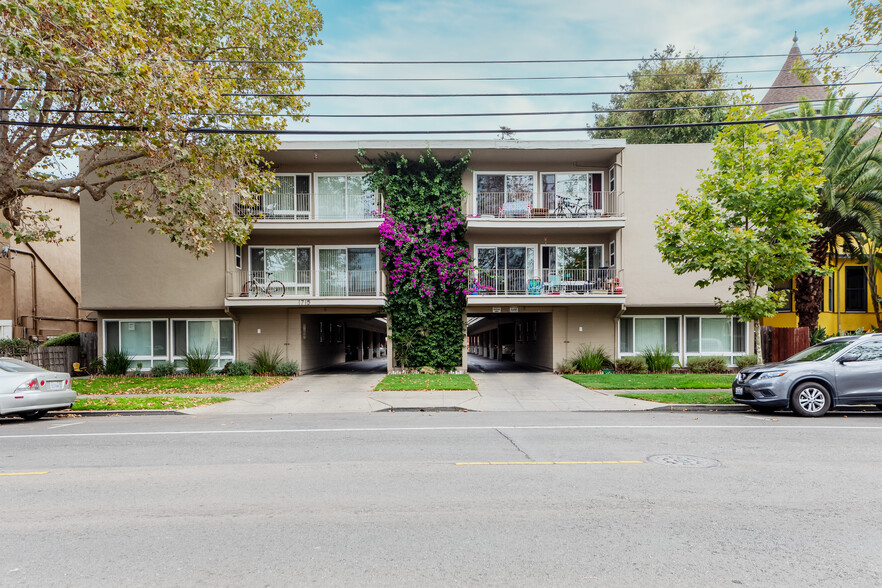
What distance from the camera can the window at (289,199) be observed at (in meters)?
21.2

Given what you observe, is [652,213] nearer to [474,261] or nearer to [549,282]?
[549,282]

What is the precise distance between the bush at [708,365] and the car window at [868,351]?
30.1ft

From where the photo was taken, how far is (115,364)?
2084 cm

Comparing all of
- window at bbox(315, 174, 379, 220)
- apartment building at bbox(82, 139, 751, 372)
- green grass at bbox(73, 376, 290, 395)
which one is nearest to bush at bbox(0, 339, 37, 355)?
apartment building at bbox(82, 139, 751, 372)

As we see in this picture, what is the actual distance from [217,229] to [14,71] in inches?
231

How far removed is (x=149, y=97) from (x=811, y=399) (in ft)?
50.3

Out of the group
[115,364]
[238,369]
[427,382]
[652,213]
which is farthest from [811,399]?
[115,364]

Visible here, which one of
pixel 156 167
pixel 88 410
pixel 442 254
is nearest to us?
pixel 88 410

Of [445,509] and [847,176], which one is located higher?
[847,176]

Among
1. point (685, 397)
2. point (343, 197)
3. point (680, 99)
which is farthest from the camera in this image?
point (680, 99)

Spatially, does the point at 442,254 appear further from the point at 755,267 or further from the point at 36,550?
the point at 36,550

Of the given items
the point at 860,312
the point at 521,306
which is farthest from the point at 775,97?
the point at 521,306

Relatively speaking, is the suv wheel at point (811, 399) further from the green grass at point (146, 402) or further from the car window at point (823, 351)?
the green grass at point (146, 402)

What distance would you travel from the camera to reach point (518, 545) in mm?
4309
